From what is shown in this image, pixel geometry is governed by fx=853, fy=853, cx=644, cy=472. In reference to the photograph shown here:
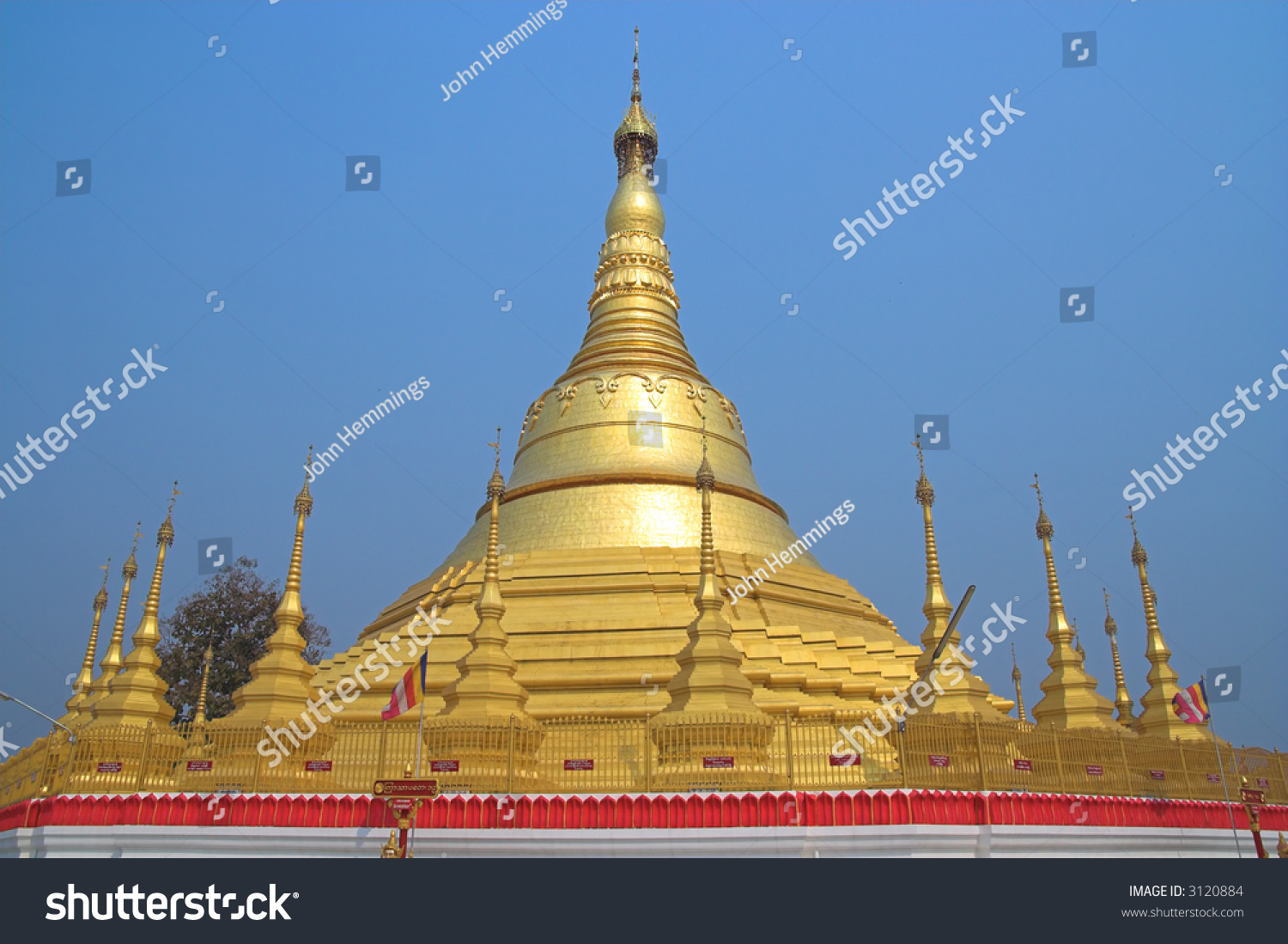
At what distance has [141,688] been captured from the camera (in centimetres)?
1568

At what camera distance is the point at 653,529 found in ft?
75.4

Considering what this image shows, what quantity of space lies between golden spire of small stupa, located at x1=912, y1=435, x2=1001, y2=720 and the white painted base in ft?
7.27

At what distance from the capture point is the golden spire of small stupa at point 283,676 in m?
15.2

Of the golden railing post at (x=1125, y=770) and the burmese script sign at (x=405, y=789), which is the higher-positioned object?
the golden railing post at (x=1125, y=770)

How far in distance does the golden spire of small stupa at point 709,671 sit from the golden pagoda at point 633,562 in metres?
0.32

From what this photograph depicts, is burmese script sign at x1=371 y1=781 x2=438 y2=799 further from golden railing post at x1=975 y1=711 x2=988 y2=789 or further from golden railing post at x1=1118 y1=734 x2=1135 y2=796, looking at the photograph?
golden railing post at x1=1118 y1=734 x2=1135 y2=796

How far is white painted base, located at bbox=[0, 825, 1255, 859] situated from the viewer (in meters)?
11.3

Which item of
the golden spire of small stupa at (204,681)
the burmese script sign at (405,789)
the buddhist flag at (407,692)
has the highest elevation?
the golden spire of small stupa at (204,681)

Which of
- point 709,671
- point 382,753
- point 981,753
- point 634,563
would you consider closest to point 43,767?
point 382,753

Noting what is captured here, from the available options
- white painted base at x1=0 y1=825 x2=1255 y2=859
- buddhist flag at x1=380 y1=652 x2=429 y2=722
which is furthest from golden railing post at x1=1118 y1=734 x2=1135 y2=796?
buddhist flag at x1=380 y1=652 x2=429 y2=722

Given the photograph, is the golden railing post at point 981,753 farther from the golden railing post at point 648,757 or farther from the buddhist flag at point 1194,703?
the buddhist flag at point 1194,703

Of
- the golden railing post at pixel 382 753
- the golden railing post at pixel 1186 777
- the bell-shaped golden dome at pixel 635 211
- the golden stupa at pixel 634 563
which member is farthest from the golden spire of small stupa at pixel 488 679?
the bell-shaped golden dome at pixel 635 211
